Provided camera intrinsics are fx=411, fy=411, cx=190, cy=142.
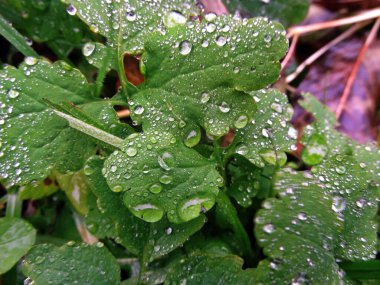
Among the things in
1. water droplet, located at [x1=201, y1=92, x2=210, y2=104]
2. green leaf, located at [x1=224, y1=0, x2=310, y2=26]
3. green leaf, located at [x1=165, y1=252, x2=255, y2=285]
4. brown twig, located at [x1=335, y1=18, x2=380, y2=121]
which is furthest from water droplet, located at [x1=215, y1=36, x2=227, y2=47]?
brown twig, located at [x1=335, y1=18, x2=380, y2=121]

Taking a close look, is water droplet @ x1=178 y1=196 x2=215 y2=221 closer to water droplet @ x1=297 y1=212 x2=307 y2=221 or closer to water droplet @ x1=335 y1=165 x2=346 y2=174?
water droplet @ x1=297 y1=212 x2=307 y2=221

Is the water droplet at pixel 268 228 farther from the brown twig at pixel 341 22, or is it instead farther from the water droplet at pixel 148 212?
the brown twig at pixel 341 22

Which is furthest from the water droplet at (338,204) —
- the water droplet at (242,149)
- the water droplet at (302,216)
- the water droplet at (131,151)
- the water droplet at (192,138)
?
the water droplet at (131,151)

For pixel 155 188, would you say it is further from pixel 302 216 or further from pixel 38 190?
A: pixel 38 190

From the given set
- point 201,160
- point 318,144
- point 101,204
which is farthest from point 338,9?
point 101,204

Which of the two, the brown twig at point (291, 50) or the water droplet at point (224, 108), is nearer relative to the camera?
the water droplet at point (224, 108)

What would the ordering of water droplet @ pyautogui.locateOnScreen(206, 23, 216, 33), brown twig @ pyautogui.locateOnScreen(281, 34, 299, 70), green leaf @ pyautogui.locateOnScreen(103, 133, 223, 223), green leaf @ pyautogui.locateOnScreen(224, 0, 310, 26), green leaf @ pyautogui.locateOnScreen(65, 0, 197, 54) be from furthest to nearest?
brown twig @ pyautogui.locateOnScreen(281, 34, 299, 70) → green leaf @ pyautogui.locateOnScreen(224, 0, 310, 26) → green leaf @ pyautogui.locateOnScreen(65, 0, 197, 54) → water droplet @ pyautogui.locateOnScreen(206, 23, 216, 33) → green leaf @ pyautogui.locateOnScreen(103, 133, 223, 223)
